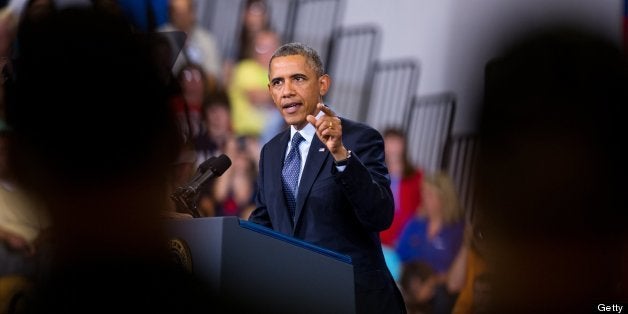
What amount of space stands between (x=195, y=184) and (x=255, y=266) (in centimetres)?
41

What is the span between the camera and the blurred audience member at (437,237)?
5.09 m

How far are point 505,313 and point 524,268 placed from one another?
0.68ft

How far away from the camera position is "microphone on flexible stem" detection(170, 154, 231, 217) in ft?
6.88

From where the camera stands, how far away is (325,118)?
205 centimetres

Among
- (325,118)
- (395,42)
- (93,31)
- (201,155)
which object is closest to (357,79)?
(395,42)

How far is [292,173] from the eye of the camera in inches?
95.5

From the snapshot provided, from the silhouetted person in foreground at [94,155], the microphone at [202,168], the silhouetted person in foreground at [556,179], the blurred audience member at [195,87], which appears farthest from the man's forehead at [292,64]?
the blurred audience member at [195,87]

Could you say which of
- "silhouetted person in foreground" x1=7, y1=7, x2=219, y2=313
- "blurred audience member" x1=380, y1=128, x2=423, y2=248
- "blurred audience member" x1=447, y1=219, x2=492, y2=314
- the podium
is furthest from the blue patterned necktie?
"blurred audience member" x1=380, y1=128, x2=423, y2=248

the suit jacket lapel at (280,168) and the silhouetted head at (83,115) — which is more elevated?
the silhouetted head at (83,115)

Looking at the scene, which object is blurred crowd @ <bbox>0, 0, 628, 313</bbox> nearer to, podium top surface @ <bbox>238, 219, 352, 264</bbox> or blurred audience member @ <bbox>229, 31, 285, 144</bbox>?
blurred audience member @ <bbox>229, 31, 285, 144</bbox>

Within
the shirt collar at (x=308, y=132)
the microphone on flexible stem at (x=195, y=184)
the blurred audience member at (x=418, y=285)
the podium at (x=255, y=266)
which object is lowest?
the blurred audience member at (x=418, y=285)

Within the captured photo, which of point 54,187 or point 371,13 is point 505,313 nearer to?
point 371,13

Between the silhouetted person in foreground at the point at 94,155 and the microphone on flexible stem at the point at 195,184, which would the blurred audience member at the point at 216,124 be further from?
the silhouetted person in foreground at the point at 94,155

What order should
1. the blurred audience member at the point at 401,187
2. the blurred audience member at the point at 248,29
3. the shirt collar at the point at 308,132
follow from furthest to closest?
the blurred audience member at the point at 248,29, the blurred audience member at the point at 401,187, the shirt collar at the point at 308,132
